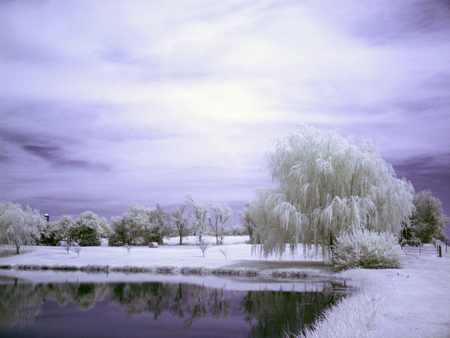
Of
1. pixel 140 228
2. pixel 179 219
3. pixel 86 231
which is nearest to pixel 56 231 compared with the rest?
pixel 86 231

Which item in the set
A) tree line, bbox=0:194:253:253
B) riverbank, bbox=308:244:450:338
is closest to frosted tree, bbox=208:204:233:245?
tree line, bbox=0:194:253:253

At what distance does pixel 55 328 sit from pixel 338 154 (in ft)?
49.6

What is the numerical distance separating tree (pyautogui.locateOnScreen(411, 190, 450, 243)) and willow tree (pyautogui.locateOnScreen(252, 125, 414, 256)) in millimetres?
19131

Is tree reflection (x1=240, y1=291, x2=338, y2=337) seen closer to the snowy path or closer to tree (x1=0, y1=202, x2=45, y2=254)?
the snowy path

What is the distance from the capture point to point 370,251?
60.7ft

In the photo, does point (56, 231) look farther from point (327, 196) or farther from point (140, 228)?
point (327, 196)

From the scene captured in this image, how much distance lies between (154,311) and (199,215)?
43.8 meters

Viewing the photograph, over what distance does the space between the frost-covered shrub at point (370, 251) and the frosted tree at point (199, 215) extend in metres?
38.7

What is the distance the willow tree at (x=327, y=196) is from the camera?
66.3 feet

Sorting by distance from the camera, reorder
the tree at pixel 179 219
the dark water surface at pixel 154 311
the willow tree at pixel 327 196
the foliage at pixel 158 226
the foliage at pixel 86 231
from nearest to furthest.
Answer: the dark water surface at pixel 154 311, the willow tree at pixel 327 196, the foliage at pixel 86 231, the foliage at pixel 158 226, the tree at pixel 179 219

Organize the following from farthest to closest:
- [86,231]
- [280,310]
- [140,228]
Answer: [140,228]
[86,231]
[280,310]

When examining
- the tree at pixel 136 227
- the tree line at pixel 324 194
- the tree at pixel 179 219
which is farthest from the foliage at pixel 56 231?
the tree line at pixel 324 194

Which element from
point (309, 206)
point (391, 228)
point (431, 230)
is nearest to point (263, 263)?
point (309, 206)

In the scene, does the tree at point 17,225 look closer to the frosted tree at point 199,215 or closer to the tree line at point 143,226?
the tree line at point 143,226
